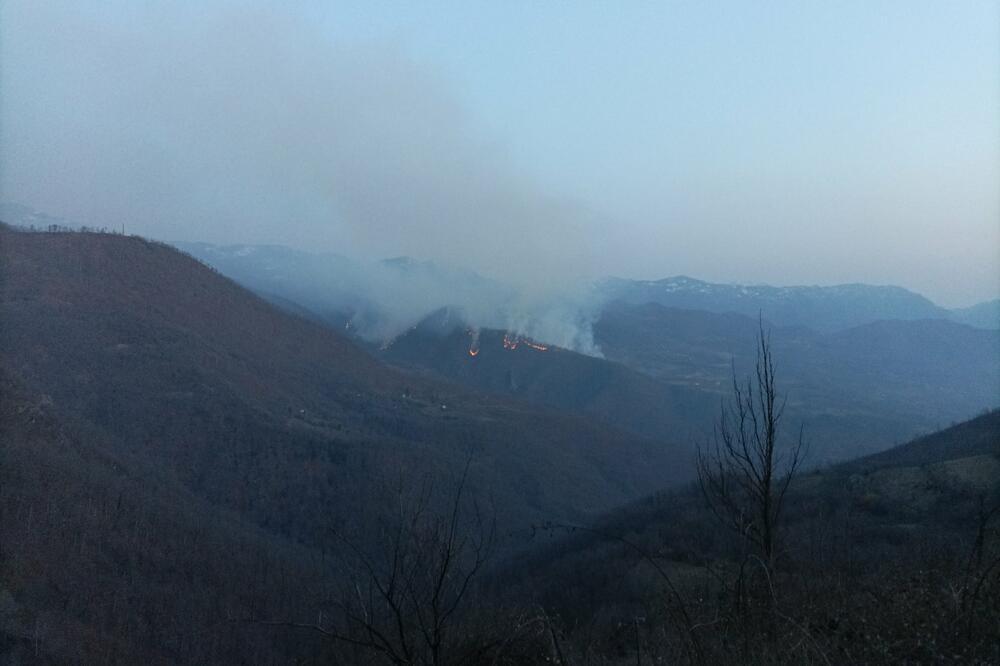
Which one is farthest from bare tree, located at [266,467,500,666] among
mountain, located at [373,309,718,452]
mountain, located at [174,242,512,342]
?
mountain, located at [174,242,512,342]

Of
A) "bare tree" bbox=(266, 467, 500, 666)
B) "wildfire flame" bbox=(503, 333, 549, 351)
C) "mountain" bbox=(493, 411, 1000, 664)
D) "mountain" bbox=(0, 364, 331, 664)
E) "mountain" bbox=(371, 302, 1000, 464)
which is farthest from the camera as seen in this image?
"wildfire flame" bbox=(503, 333, 549, 351)

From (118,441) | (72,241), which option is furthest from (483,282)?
(118,441)

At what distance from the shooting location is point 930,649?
4.02m

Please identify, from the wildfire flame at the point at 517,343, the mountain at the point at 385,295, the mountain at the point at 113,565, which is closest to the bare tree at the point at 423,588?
the mountain at the point at 113,565

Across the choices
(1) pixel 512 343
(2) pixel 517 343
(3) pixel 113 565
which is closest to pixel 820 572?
(3) pixel 113 565

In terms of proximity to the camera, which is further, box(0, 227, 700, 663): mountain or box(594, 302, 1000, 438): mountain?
box(594, 302, 1000, 438): mountain

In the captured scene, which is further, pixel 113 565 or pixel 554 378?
pixel 554 378

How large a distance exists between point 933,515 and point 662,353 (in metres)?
126

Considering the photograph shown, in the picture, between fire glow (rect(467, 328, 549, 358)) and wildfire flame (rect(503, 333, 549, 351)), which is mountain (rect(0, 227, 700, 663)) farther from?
fire glow (rect(467, 328, 549, 358))

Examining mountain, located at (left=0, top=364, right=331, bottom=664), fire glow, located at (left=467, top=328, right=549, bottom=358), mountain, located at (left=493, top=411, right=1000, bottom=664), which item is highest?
fire glow, located at (left=467, top=328, right=549, bottom=358)

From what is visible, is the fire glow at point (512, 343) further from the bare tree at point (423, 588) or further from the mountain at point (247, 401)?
the bare tree at point (423, 588)

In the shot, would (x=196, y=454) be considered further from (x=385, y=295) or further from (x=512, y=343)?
(x=385, y=295)

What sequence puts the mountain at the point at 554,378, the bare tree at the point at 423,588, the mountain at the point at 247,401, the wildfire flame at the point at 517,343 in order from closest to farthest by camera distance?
the bare tree at the point at 423,588 < the mountain at the point at 247,401 < the mountain at the point at 554,378 < the wildfire flame at the point at 517,343

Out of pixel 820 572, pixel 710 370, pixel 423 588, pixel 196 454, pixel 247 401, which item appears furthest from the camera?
pixel 710 370
